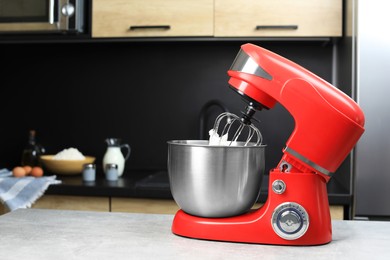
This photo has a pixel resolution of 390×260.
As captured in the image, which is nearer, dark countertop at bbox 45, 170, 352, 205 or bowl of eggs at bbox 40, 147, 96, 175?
dark countertop at bbox 45, 170, 352, 205

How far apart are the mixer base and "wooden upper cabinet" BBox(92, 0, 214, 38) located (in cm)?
141

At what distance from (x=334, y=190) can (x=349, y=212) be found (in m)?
0.11

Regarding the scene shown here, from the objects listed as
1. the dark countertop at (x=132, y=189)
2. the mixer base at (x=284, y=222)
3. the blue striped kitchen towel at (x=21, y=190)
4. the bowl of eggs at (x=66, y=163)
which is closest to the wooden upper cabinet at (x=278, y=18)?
the dark countertop at (x=132, y=189)

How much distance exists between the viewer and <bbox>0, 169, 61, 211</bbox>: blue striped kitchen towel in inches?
80.6

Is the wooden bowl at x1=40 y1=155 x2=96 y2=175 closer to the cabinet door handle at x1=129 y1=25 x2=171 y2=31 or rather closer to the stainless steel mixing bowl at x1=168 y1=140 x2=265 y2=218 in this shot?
the cabinet door handle at x1=129 y1=25 x2=171 y2=31

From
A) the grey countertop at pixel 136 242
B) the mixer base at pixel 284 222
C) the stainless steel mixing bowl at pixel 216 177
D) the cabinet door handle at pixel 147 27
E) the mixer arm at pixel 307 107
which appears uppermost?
the cabinet door handle at pixel 147 27

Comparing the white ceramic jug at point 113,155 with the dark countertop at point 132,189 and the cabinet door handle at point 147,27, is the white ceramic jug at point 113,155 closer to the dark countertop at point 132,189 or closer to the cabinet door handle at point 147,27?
the dark countertop at point 132,189

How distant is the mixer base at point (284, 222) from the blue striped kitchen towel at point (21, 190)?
123 centimetres

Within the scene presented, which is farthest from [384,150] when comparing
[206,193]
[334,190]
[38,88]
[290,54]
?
[38,88]

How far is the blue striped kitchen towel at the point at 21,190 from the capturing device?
6.72 ft

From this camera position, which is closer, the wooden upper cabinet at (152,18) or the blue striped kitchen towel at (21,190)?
the blue striped kitchen towel at (21,190)

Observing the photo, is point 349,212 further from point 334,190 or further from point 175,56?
point 175,56

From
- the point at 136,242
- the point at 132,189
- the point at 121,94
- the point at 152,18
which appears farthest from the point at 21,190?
the point at 136,242

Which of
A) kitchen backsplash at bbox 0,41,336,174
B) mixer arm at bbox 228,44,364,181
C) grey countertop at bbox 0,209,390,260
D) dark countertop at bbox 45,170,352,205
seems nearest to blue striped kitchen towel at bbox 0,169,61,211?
dark countertop at bbox 45,170,352,205
